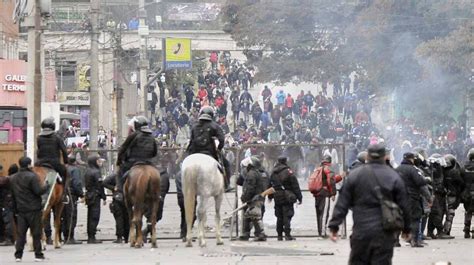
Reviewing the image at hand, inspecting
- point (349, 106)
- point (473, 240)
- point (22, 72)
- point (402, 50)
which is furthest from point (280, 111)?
point (473, 240)

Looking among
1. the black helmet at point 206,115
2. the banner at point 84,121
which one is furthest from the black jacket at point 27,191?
the banner at point 84,121

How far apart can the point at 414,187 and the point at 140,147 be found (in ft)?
15.9

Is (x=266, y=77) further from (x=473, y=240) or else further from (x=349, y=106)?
(x=473, y=240)

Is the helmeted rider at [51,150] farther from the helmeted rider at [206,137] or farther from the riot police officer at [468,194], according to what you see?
the riot police officer at [468,194]

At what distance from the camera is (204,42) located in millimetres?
81125

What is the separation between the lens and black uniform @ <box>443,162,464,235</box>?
2772 cm

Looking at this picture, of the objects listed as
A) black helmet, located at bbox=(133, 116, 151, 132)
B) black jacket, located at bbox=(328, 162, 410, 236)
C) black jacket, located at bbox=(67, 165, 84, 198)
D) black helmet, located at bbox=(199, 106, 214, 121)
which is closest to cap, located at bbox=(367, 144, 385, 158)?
black jacket, located at bbox=(328, 162, 410, 236)

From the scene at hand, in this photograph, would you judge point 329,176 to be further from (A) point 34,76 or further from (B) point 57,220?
(A) point 34,76

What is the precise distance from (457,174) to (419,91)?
95.4 ft

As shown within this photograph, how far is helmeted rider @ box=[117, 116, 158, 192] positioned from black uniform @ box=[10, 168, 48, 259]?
7.63 feet

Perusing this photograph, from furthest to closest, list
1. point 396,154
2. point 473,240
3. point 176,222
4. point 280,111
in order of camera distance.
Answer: point 280,111, point 396,154, point 176,222, point 473,240

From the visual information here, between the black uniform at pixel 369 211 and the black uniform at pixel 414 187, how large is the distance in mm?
8605

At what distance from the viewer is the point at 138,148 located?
2367 cm

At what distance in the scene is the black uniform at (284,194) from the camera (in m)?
27.3
